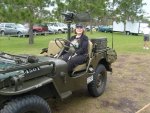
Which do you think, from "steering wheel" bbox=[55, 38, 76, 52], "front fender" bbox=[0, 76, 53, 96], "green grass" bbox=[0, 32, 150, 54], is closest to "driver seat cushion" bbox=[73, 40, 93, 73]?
"steering wheel" bbox=[55, 38, 76, 52]

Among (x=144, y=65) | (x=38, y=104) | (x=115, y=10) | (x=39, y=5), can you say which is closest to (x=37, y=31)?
(x=115, y=10)

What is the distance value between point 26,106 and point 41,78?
63cm

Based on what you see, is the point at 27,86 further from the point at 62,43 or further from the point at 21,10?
the point at 21,10

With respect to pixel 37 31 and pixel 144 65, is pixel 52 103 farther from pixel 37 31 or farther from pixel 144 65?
pixel 37 31

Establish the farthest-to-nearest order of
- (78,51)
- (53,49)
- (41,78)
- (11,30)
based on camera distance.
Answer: (11,30) → (53,49) → (78,51) → (41,78)

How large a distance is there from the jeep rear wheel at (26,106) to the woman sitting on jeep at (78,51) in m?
1.38

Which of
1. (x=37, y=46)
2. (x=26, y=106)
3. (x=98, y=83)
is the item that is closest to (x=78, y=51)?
(x=98, y=83)

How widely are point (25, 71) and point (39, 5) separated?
15.6m

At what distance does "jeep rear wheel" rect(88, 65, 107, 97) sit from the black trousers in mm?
631

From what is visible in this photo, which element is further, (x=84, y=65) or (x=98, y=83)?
(x=98, y=83)

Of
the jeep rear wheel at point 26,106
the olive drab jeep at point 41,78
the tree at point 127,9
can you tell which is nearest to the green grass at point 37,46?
the olive drab jeep at point 41,78

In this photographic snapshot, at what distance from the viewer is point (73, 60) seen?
5707 mm

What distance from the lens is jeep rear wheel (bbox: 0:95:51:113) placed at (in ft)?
12.9

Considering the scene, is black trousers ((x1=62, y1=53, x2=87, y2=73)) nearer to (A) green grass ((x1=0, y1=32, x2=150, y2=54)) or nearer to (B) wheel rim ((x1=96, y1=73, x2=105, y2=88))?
(B) wheel rim ((x1=96, y1=73, x2=105, y2=88))
